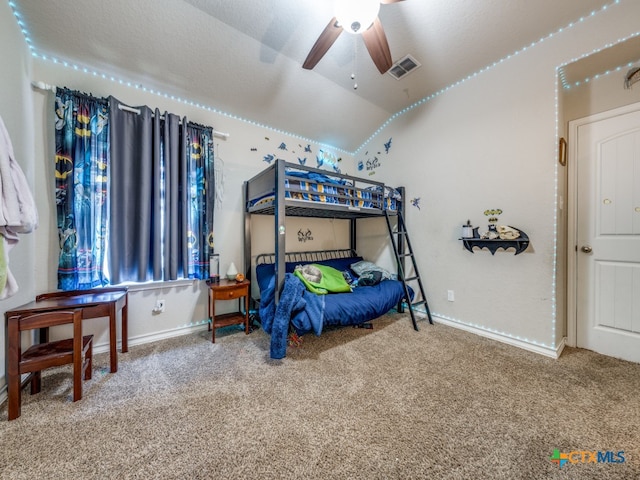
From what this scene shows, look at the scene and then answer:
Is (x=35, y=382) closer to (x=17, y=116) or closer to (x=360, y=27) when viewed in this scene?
(x=17, y=116)

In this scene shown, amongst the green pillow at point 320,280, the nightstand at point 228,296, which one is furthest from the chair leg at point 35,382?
the green pillow at point 320,280

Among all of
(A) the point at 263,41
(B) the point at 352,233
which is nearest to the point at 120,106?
A: (A) the point at 263,41

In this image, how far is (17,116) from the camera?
166 cm

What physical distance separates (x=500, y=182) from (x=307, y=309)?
2.32 meters

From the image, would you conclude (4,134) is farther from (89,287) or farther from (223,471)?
(223,471)

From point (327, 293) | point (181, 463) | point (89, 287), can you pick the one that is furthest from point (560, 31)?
point (89, 287)

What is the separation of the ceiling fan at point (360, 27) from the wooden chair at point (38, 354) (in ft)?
8.16

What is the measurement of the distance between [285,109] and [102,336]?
10.1ft

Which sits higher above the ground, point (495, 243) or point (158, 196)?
point (158, 196)

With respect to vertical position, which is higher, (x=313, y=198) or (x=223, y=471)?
(x=313, y=198)

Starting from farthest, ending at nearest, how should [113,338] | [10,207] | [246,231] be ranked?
[246,231] < [113,338] < [10,207]

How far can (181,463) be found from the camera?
1.11 metres

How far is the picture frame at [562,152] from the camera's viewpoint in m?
2.09

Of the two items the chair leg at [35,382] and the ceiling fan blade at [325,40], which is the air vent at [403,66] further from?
the chair leg at [35,382]
